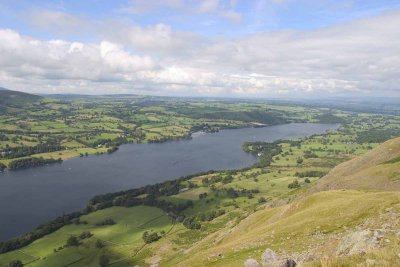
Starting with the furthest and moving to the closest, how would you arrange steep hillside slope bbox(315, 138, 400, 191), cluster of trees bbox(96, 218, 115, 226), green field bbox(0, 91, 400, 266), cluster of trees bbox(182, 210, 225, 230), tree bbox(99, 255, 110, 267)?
cluster of trees bbox(96, 218, 115, 226)
cluster of trees bbox(182, 210, 225, 230)
tree bbox(99, 255, 110, 267)
steep hillside slope bbox(315, 138, 400, 191)
green field bbox(0, 91, 400, 266)

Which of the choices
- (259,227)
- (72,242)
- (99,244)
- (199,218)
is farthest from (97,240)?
(259,227)

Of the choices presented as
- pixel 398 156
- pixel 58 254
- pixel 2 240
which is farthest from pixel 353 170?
pixel 2 240

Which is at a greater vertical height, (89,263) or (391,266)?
(391,266)

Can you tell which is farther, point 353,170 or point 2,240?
point 2,240

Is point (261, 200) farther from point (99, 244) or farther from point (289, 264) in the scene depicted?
point (289, 264)

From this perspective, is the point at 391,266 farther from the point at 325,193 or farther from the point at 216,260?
the point at 325,193

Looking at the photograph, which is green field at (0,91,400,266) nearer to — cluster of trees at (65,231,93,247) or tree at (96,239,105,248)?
tree at (96,239,105,248)

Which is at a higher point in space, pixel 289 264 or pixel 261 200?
pixel 289 264

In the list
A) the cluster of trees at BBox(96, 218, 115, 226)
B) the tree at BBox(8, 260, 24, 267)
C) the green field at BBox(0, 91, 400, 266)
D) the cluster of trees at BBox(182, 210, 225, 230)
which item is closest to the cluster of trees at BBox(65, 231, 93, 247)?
the green field at BBox(0, 91, 400, 266)
